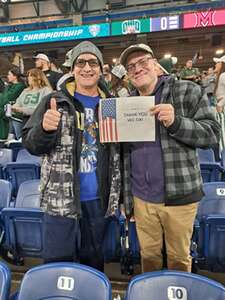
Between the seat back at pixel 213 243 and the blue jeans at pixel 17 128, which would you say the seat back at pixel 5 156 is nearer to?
the blue jeans at pixel 17 128

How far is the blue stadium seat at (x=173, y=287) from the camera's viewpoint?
119 centimetres

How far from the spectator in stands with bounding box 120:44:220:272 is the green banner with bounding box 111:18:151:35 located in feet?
26.4

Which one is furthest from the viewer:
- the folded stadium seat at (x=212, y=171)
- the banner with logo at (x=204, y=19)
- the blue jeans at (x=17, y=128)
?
the banner with logo at (x=204, y=19)

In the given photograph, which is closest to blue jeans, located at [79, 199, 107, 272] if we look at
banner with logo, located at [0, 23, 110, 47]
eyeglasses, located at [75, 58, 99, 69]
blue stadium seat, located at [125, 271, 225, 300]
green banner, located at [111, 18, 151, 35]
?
blue stadium seat, located at [125, 271, 225, 300]

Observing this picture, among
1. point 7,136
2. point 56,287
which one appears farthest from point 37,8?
point 56,287

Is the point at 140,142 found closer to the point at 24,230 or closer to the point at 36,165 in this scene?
the point at 24,230

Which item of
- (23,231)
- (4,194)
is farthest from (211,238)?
(4,194)

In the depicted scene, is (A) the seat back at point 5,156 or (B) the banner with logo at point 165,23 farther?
(B) the banner with logo at point 165,23

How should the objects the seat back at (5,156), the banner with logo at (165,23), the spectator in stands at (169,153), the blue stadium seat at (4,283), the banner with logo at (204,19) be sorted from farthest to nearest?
the banner with logo at (165,23) < the banner with logo at (204,19) < the seat back at (5,156) < the spectator in stands at (169,153) < the blue stadium seat at (4,283)

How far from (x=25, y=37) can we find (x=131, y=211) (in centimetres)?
971

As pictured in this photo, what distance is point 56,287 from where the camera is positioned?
1.28 meters

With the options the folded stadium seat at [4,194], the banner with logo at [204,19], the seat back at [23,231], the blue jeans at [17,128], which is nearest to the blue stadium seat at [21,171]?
the folded stadium seat at [4,194]

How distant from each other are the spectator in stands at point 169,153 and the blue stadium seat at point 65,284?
39 cm

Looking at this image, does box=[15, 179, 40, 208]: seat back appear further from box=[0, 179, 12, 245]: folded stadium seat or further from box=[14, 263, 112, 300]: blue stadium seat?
box=[14, 263, 112, 300]: blue stadium seat
